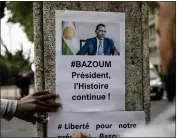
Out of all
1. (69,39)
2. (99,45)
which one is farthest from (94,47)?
(69,39)

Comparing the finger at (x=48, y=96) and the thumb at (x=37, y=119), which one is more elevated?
the finger at (x=48, y=96)

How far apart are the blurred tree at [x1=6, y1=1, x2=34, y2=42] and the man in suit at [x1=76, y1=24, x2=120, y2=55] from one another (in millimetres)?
10146

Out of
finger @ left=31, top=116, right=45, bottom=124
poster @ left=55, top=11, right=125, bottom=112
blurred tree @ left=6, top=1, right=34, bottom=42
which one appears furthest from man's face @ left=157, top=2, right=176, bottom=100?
blurred tree @ left=6, top=1, right=34, bottom=42

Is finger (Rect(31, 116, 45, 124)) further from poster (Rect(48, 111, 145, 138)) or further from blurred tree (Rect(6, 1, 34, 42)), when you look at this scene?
blurred tree (Rect(6, 1, 34, 42))

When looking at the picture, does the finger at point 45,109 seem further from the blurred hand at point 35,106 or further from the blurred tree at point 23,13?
the blurred tree at point 23,13

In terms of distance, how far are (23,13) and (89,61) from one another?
1139 centimetres

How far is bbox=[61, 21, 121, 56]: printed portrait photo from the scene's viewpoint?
89.5 inches

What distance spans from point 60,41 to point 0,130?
28.2 ft

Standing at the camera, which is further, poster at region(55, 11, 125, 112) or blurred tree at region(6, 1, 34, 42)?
blurred tree at region(6, 1, 34, 42)

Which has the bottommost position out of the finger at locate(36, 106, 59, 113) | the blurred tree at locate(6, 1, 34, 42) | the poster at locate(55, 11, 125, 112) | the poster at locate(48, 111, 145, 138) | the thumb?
the poster at locate(48, 111, 145, 138)

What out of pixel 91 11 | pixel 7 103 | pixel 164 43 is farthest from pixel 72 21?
pixel 164 43

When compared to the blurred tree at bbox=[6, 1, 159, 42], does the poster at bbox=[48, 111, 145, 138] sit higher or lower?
lower

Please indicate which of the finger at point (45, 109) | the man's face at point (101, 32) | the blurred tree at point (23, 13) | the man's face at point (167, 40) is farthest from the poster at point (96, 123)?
the blurred tree at point (23, 13)

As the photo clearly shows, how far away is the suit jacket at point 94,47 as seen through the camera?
2287mm
